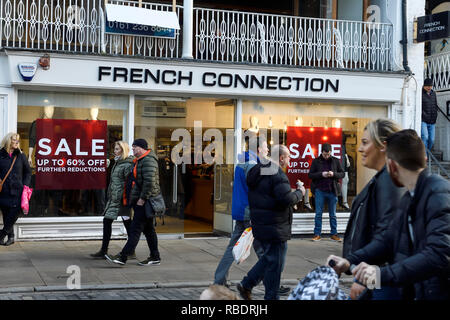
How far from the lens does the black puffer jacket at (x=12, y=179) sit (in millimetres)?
10867

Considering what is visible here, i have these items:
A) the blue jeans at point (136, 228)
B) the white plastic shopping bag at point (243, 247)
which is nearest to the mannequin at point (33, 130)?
the blue jeans at point (136, 228)

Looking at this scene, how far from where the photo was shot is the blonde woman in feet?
13.3

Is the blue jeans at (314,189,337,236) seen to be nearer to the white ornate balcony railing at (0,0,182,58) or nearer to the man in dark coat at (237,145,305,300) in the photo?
the white ornate balcony railing at (0,0,182,58)

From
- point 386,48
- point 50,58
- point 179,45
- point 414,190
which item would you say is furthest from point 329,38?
point 414,190

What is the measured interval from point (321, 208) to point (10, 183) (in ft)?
19.5

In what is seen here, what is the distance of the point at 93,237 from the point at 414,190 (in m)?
9.43

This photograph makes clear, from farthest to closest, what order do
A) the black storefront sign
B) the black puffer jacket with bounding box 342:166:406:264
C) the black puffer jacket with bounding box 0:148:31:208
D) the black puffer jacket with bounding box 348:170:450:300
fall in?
1. the black storefront sign
2. the black puffer jacket with bounding box 0:148:31:208
3. the black puffer jacket with bounding box 342:166:406:264
4. the black puffer jacket with bounding box 348:170:450:300

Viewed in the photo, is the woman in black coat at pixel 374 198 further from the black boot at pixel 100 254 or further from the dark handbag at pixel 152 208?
the black boot at pixel 100 254

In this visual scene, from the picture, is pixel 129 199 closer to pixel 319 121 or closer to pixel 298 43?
pixel 319 121

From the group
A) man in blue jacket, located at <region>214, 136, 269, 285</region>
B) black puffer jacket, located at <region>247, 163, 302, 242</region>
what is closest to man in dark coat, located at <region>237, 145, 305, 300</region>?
black puffer jacket, located at <region>247, 163, 302, 242</region>

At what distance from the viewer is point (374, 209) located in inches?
164

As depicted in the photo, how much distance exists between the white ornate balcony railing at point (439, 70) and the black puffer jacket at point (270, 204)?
33.9ft

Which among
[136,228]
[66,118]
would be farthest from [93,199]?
[136,228]

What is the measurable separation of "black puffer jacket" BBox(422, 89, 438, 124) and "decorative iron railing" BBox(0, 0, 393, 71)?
1173 mm
